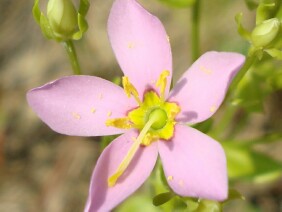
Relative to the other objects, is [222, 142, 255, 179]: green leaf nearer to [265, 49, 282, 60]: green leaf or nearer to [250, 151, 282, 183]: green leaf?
[250, 151, 282, 183]: green leaf

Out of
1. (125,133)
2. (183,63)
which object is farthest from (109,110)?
(183,63)

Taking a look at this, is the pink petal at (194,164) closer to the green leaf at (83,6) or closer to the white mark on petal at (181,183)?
the white mark on petal at (181,183)

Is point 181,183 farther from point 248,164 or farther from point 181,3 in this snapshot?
point 248,164

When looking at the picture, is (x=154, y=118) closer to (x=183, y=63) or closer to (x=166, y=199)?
(x=166, y=199)

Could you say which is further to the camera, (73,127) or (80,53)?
(80,53)

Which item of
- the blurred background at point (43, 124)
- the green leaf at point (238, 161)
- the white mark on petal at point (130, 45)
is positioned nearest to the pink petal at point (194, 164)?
the white mark on petal at point (130, 45)

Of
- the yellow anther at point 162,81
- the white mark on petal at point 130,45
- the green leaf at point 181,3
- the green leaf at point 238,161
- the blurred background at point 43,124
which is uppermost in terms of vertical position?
the white mark on petal at point 130,45

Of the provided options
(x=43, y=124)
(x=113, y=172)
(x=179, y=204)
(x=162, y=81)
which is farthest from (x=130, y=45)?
(x=43, y=124)

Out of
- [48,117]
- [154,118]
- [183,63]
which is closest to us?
[48,117]
